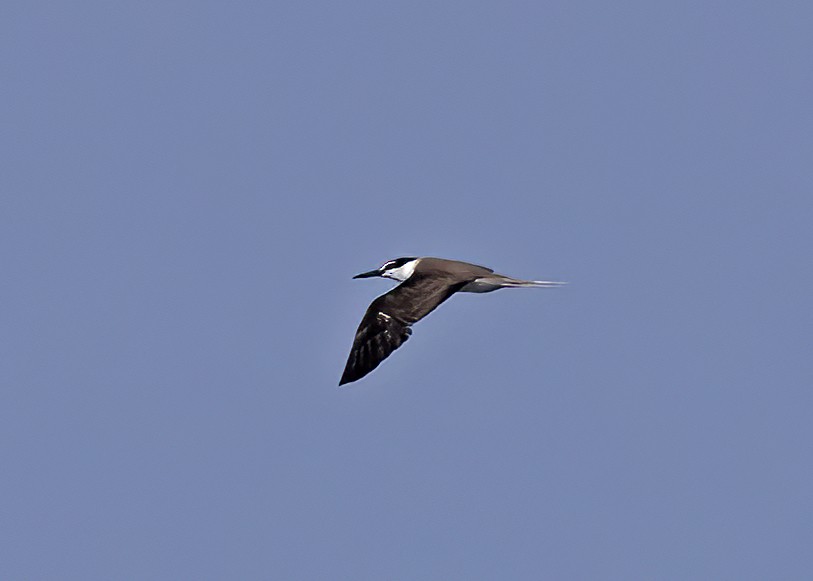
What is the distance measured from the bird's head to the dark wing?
331cm

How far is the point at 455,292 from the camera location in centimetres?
3297

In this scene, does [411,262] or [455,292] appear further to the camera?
[411,262]

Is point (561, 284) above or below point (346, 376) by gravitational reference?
above

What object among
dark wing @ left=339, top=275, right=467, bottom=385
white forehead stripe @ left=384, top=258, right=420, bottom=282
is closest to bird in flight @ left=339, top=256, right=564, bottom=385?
dark wing @ left=339, top=275, right=467, bottom=385

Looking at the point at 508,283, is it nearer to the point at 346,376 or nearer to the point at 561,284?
the point at 561,284

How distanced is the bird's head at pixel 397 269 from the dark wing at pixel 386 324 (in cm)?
331

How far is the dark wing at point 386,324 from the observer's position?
1231 inches

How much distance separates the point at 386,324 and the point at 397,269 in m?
4.79

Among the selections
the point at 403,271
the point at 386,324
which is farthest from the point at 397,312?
the point at 403,271

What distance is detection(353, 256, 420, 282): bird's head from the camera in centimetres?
3553

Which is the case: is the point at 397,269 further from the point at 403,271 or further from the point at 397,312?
the point at 397,312

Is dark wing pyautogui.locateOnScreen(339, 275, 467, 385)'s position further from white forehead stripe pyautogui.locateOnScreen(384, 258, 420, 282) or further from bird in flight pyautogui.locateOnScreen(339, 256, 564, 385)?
white forehead stripe pyautogui.locateOnScreen(384, 258, 420, 282)

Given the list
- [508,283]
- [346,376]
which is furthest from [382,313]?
[508,283]

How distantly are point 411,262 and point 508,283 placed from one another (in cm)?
283
